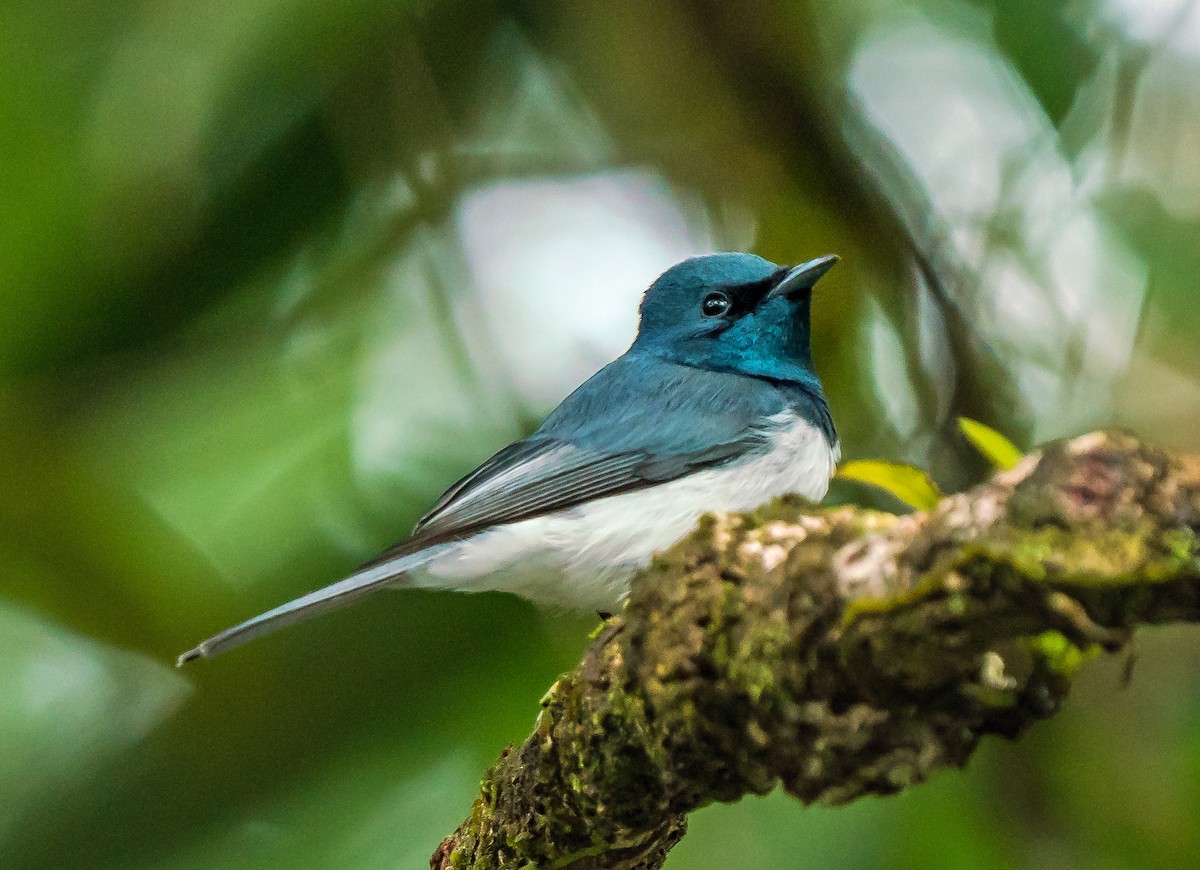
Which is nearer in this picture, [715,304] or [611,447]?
[611,447]

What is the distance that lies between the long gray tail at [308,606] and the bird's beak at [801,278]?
5.16 ft

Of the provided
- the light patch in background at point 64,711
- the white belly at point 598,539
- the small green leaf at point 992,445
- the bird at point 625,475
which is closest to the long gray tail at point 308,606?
the bird at point 625,475

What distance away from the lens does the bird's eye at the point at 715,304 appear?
171 inches

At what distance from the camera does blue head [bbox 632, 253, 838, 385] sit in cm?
418

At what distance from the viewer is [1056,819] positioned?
136 inches

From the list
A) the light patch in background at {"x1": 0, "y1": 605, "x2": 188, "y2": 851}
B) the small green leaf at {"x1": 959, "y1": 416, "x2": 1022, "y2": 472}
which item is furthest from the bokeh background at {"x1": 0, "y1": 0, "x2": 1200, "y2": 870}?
the small green leaf at {"x1": 959, "y1": 416, "x2": 1022, "y2": 472}

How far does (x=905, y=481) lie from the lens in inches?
78.3

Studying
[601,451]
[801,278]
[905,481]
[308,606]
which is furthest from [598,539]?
[905,481]

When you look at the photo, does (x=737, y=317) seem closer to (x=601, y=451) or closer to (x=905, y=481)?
(x=601, y=451)

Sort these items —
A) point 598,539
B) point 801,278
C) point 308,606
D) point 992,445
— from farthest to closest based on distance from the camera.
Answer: point 801,278 < point 598,539 < point 308,606 < point 992,445

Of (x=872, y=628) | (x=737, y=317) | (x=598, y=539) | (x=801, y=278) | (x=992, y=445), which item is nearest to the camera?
(x=872, y=628)

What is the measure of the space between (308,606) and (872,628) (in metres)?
1.88

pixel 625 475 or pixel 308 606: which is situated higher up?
pixel 308 606

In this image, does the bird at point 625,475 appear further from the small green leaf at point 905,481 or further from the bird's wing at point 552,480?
the small green leaf at point 905,481
